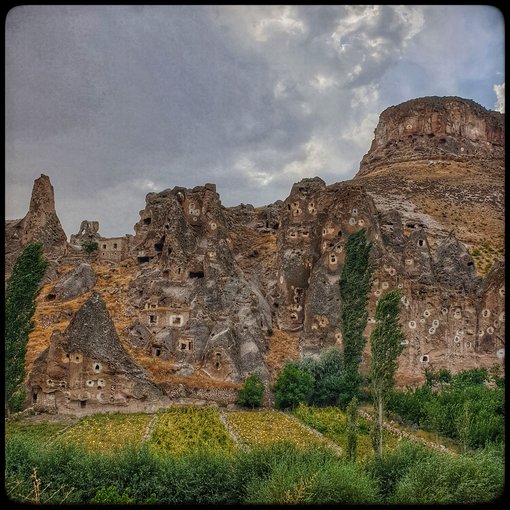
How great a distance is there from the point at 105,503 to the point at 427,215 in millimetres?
72236

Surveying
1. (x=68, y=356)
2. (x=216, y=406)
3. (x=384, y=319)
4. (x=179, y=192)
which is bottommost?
(x=216, y=406)

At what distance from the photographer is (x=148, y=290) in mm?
53500

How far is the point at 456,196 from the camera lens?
92.7m

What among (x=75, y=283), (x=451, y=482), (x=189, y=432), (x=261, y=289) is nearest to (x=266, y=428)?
(x=189, y=432)

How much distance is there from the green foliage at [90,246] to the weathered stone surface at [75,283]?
1078 cm

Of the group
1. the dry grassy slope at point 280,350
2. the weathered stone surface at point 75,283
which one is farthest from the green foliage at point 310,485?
the weathered stone surface at point 75,283

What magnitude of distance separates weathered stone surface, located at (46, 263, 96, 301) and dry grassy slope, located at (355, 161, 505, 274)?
3879 cm

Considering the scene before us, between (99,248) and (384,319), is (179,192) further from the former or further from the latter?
→ (384,319)

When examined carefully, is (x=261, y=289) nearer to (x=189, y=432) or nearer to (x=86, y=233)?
(x=189, y=432)

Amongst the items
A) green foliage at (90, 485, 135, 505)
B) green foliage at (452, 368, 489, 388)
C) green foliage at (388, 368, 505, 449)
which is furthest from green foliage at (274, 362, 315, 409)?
green foliage at (90, 485, 135, 505)

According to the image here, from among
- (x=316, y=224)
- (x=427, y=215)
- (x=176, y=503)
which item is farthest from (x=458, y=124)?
(x=176, y=503)

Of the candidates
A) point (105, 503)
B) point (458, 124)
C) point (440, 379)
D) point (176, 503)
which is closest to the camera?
point (105, 503)

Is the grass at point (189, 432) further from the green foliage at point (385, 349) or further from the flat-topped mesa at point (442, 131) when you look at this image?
the flat-topped mesa at point (442, 131)

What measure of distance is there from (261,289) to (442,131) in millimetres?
72963
